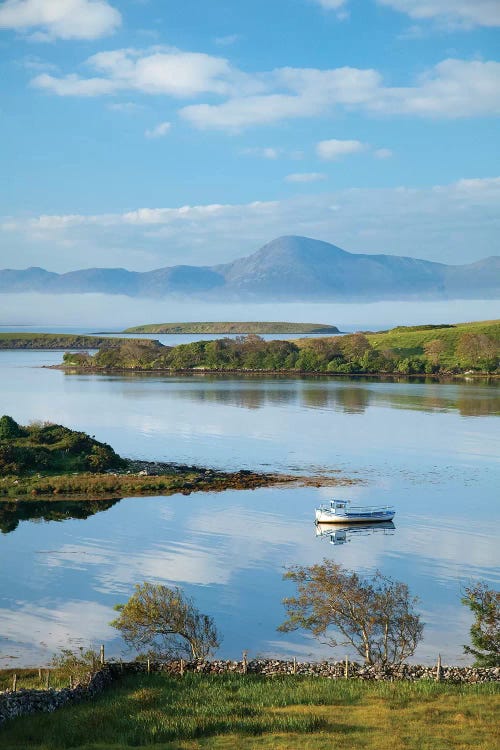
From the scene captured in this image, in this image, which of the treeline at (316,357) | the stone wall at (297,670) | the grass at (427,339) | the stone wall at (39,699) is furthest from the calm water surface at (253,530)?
the grass at (427,339)

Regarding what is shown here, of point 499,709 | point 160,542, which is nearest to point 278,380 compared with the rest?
point 160,542

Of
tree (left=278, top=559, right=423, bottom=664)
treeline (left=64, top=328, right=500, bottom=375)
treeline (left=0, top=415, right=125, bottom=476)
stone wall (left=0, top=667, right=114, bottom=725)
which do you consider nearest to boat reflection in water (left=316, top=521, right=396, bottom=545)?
tree (left=278, top=559, right=423, bottom=664)

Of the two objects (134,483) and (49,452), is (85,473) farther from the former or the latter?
(134,483)

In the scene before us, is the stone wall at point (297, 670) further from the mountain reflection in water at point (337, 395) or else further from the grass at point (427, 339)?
A: the grass at point (427, 339)

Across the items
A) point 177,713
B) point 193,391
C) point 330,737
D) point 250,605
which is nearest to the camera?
point 330,737

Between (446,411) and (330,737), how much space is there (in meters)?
81.5

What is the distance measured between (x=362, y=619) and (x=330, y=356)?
481ft

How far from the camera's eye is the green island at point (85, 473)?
2190 inches

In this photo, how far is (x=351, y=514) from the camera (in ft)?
155

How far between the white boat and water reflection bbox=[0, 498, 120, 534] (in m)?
13.3

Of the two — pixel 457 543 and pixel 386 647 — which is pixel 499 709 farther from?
pixel 457 543

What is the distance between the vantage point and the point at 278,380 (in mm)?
151500

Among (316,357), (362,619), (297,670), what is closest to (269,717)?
(297,670)

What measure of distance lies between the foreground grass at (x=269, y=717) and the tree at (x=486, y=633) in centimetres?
274
